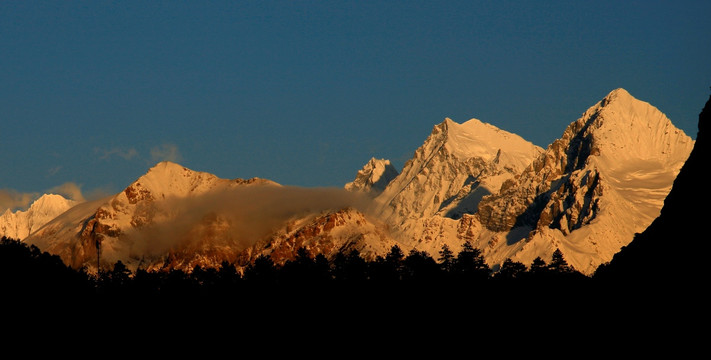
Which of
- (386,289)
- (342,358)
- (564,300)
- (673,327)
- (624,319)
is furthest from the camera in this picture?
(386,289)

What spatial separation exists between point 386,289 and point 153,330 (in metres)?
38.2

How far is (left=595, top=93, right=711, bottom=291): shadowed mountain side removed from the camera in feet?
456

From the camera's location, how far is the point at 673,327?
13025 cm

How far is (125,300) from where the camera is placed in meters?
182

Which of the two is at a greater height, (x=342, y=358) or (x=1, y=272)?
(x=1, y=272)

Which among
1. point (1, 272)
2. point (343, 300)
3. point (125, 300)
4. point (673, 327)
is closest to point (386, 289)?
point (343, 300)

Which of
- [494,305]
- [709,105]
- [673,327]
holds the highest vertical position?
[709,105]

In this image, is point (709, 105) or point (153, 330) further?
point (153, 330)

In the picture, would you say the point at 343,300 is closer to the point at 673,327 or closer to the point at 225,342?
the point at 225,342

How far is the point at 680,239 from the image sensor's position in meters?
146

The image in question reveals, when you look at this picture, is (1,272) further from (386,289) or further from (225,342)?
(386,289)

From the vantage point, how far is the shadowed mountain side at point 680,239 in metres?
139

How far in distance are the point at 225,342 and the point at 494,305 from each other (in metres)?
36.4

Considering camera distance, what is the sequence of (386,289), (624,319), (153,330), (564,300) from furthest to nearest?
(386,289) → (564,300) → (153,330) → (624,319)
